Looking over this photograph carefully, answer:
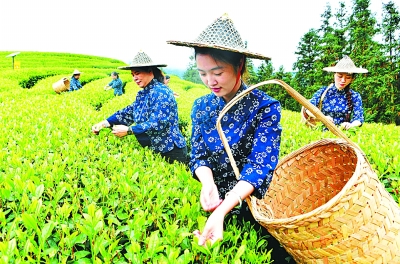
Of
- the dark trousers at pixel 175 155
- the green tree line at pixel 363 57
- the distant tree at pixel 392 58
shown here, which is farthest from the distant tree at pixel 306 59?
the dark trousers at pixel 175 155

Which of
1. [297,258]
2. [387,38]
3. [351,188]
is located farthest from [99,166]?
[387,38]

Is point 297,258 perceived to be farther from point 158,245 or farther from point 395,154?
point 395,154

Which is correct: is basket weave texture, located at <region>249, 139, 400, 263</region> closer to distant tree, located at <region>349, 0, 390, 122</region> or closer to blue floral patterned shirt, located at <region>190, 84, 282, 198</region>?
blue floral patterned shirt, located at <region>190, 84, 282, 198</region>

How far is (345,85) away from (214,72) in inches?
155

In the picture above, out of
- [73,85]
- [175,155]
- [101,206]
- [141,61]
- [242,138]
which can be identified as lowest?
[175,155]

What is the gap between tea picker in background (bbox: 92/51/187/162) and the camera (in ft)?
12.0

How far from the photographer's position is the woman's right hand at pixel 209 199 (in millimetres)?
1765

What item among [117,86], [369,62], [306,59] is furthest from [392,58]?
[117,86]

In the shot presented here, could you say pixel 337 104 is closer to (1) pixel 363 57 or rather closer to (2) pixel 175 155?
(2) pixel 175 155

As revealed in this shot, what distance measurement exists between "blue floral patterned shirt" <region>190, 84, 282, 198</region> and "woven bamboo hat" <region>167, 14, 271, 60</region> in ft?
1.05

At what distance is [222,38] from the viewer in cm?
180

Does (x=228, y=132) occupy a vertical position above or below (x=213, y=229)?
above

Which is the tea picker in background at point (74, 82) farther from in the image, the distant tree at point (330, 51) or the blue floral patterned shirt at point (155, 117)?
the distant tree at point (330, 51)

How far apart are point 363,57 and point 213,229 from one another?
27.0 meters
